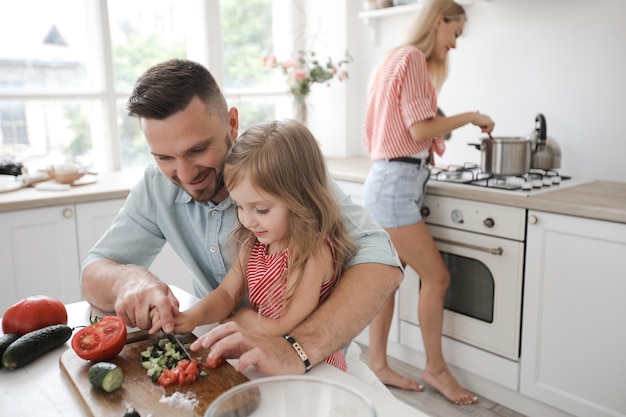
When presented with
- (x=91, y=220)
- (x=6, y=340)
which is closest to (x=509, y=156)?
(x=91, y=220)

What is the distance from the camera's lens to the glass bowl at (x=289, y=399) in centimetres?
64

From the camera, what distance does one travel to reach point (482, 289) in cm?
234

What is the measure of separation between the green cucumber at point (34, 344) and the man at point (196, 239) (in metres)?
0.11

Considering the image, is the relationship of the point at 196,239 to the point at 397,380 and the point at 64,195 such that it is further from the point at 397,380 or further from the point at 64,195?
the point at 397,380

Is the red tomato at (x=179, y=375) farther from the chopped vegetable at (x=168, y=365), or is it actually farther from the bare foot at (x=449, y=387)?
the bare foot at (x=449, y=387)

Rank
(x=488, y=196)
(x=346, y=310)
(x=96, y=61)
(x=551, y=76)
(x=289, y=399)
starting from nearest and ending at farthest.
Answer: (x=289, y=399) → (x=346, y=310) → (x=488, y=196) → (x=551, y=76) → (x=96, y=61)

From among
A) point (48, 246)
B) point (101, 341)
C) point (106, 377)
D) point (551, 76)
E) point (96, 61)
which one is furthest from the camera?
point (96, 61)

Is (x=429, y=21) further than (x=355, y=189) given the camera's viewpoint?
No

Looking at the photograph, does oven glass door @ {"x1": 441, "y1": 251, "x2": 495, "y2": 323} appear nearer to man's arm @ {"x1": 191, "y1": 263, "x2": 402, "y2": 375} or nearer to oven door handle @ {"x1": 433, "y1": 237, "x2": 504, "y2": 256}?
oven door handle @ {"x1": 433, "y1": 237, "x2": 504, "y2": 256}

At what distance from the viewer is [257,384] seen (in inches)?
26.7

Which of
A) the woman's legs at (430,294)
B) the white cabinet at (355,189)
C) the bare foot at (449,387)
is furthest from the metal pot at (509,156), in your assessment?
the bare foot at (449,387)

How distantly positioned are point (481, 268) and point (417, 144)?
569mm

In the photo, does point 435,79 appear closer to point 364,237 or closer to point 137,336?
point 364,237

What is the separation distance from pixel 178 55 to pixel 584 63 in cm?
218
